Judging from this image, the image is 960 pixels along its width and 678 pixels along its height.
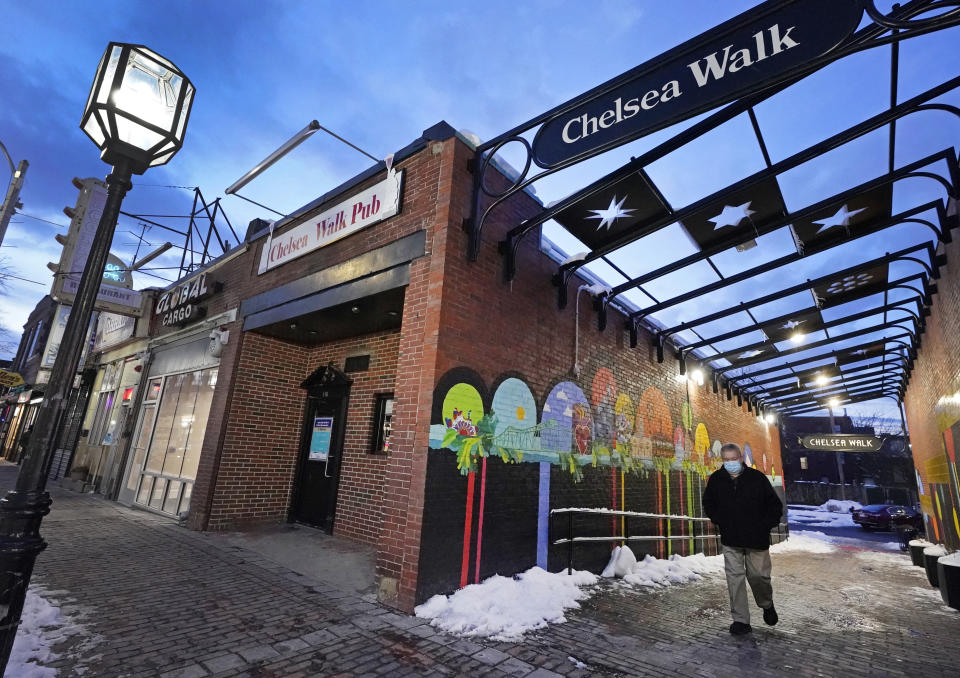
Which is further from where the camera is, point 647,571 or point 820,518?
point 820,518

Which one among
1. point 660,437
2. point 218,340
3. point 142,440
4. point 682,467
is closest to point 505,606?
point 660,437

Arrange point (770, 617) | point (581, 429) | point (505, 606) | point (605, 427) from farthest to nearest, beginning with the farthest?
point (605, 427)
point (581, 429)
point (770, 617)
point (505, 606)

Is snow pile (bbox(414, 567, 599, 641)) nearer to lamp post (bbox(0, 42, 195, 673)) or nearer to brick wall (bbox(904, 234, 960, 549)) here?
lamp post (bbox(0, 42, 195, 673))

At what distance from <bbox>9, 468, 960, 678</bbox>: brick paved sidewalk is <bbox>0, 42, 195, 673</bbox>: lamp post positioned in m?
1.28

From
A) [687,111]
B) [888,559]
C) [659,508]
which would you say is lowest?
[888,559]

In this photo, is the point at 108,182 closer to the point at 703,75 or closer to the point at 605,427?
the point at 703,75

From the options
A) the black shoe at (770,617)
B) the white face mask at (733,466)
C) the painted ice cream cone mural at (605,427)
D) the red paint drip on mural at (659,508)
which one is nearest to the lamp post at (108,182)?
the white face mask at (733,466)

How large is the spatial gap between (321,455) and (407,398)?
3.96 m

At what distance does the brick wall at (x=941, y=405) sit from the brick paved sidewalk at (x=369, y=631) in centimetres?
323

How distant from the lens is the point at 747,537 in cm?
466

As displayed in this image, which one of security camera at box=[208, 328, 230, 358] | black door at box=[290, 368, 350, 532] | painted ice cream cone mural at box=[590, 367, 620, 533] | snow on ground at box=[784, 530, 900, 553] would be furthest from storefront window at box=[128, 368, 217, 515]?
snow on ground at box=[784, 530, 900, 553]

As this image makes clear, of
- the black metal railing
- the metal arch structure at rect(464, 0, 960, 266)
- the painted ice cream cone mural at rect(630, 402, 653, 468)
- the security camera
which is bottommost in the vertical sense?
the black metal railing

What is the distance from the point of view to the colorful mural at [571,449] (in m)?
5.12

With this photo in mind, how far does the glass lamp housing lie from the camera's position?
2.79 meters
